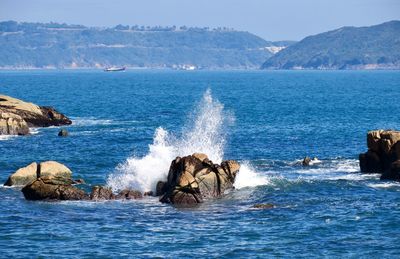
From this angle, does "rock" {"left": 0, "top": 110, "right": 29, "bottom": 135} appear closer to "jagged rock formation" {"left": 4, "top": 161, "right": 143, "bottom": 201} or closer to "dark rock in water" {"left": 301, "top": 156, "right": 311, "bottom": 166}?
"jagged rock formation" {"left": 4, "top": 161, "right": 143, "bottom": 201}

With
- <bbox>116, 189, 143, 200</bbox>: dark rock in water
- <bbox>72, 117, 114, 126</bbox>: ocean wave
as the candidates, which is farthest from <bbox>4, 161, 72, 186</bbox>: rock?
<bbox>72, 117, 114, 126</bbox>: ocean wave

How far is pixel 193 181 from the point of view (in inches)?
2393

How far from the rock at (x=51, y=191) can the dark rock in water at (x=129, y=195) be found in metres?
2.35

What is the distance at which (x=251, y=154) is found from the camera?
85.6 meters

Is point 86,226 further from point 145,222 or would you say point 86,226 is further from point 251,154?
point 251,154

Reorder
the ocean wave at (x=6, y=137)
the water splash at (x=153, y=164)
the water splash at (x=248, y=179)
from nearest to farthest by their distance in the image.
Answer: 1. the water splash at (x=153, y=164)
2. the water splash at (x=248, y=179)
3. the ocean wave at (x=6, y=137)

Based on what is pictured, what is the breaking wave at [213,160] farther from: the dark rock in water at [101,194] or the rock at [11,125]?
the rock at [11,125]

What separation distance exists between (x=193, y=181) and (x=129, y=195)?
4.86 meters

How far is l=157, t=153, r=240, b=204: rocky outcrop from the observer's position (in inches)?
2372

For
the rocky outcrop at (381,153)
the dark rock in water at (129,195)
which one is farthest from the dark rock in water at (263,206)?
the rocky outcrop at (381,153)

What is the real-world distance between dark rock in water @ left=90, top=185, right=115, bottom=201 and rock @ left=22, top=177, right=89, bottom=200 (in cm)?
53

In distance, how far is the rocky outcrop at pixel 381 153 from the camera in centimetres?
7044

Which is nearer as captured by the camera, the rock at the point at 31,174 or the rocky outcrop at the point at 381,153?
the rock at the point at 31,174

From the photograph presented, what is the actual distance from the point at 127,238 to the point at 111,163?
1170 inches
